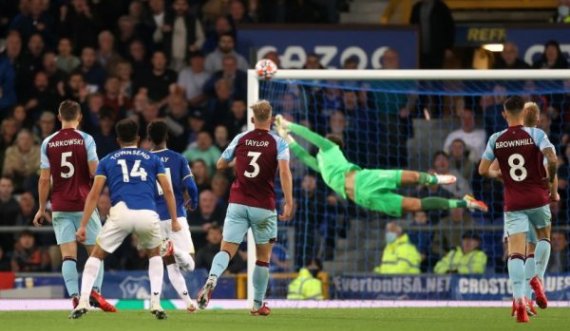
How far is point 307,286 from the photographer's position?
1916 cm

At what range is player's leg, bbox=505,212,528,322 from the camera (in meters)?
13.9

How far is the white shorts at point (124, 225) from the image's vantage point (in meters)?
13.8

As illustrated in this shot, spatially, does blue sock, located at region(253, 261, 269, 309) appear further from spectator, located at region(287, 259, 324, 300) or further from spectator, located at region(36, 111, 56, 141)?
spectator, located at region(36, 111, 56, 141)

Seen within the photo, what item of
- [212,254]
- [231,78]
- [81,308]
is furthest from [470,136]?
[81,308]

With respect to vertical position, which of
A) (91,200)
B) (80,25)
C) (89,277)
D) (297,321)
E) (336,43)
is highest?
(80,25)

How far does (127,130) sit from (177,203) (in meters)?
1.67

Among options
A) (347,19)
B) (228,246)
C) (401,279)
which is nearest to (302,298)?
(401,279)

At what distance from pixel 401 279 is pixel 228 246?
450cm

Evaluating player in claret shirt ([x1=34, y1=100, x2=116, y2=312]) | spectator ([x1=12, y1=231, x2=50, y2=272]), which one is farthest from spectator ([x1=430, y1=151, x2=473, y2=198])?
player in claret shirt ([x1=34, y1=100, x2=116, y2=312])

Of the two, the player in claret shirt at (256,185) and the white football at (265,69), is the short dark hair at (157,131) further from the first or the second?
the white football at (265,69)

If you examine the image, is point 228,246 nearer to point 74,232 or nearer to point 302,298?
point 74,232

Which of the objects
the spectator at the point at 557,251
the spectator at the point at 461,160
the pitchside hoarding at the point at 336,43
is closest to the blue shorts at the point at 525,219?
the spectator at the point at 557,251

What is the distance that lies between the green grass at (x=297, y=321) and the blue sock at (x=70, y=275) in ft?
0.87

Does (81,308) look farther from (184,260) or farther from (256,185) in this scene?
(256,185)
